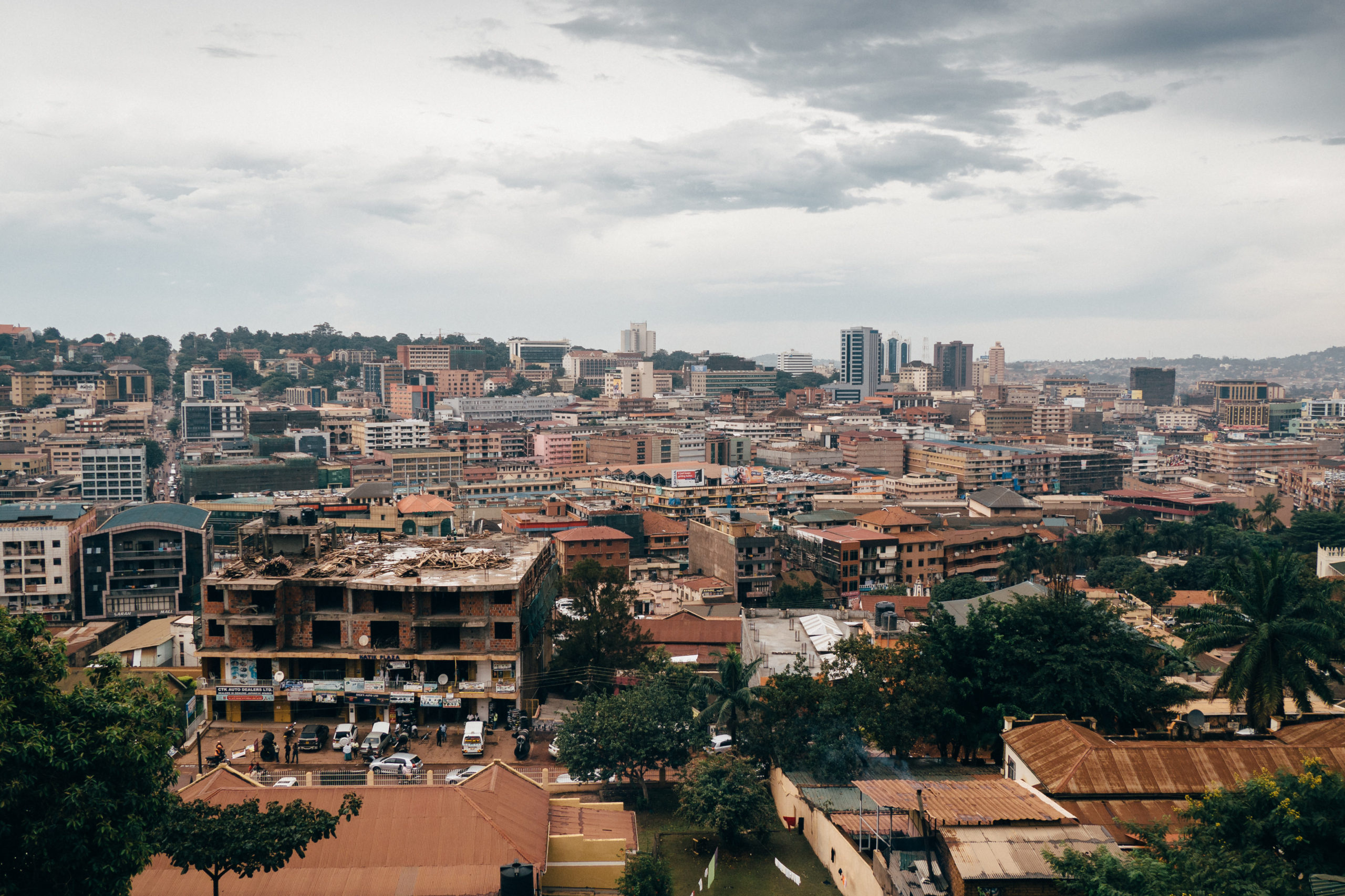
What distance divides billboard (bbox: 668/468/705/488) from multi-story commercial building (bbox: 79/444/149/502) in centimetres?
5345

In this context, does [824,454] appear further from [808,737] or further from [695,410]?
[808,737]

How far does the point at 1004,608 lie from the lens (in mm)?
31328

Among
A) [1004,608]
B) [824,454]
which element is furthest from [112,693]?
[824,454]

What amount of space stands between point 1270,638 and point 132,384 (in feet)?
597

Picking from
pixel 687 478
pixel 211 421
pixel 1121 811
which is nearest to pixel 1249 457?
pixel 687 478

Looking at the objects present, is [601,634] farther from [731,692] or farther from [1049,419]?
[1049,419]

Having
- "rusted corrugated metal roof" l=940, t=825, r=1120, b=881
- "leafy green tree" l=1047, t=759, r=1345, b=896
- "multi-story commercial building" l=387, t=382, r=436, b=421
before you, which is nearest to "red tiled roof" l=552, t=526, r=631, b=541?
"rusted corrugated metal roof" l=940, t=825, r=1120, b=881

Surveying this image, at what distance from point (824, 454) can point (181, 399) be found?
12428cm

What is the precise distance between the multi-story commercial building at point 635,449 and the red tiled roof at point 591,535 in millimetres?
61454

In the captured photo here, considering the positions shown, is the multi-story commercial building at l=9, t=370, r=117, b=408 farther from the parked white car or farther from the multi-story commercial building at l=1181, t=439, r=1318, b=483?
the multi-story commercial building at l=1181, t=439, r=1318, b=483

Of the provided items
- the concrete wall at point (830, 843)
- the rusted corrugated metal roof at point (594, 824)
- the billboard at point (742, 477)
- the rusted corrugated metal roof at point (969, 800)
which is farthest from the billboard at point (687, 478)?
the rusted corrugated metal roof at point (969, 800)

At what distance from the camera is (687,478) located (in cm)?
9081

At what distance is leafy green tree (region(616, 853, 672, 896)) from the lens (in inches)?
827

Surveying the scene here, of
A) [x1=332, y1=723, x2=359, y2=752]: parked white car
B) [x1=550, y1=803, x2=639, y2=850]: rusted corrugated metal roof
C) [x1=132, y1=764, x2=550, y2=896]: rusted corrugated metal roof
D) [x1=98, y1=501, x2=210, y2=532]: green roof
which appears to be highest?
[x1=98, y1=501, x2=210, y2=532]: green roof
